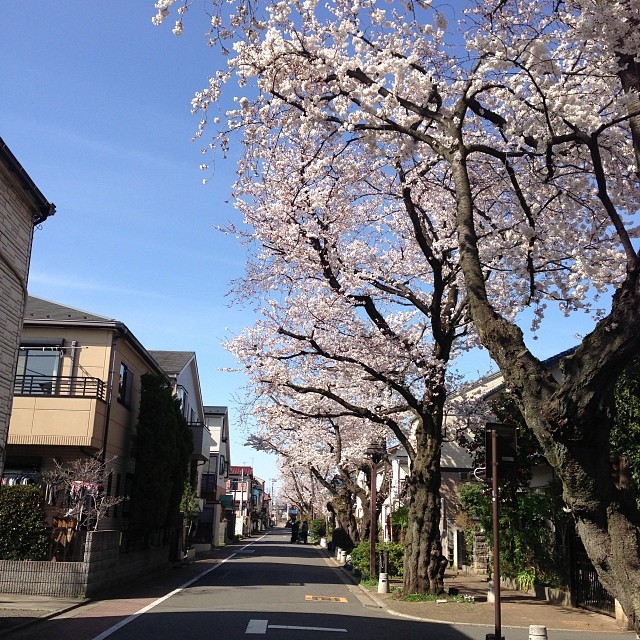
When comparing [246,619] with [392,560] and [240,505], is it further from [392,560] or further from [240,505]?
[240,505]

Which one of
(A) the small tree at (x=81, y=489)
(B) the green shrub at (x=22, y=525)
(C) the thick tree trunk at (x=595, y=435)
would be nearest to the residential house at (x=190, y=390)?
(A) the small tree at (x=81, y=489)

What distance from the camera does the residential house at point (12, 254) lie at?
1288 centimetres

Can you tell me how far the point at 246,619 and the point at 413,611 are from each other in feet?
13.4

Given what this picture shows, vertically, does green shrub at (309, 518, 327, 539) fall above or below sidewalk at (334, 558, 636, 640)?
above

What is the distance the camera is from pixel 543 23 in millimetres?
10273

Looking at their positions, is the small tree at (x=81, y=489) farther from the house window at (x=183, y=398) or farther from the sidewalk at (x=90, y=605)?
the house window at (x=183, y=398)

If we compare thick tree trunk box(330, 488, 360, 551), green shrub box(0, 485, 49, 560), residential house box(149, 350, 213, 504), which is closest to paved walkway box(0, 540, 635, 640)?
green shrub box(0, 485, 49, 560)

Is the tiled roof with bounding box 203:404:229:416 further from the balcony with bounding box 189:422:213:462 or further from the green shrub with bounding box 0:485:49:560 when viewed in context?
the green shrub with bounding box 0:485:49:560

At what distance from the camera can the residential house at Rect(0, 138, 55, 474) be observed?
12875 mm

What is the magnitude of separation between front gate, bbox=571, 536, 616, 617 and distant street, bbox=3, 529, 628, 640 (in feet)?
9.20

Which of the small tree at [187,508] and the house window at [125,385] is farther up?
the house window at [125,385]

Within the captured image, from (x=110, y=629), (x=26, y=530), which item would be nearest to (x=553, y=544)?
(x=110, y=629)

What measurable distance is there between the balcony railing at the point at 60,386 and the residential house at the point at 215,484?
19.6 m

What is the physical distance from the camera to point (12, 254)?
1337cm
